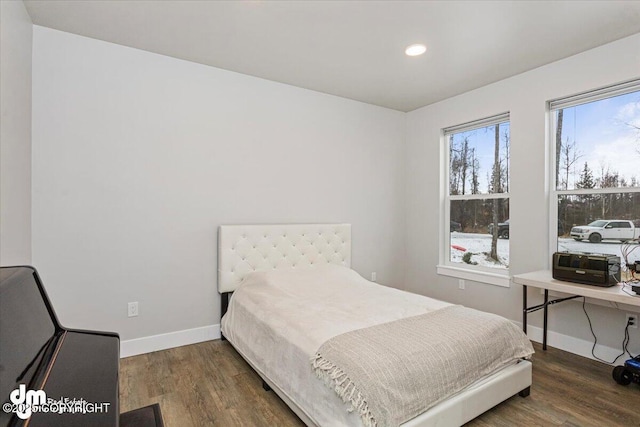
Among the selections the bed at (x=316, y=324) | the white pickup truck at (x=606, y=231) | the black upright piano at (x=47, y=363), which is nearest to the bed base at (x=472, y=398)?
the bed at (x=316, y=324)

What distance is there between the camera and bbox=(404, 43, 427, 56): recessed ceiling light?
2.75 metres

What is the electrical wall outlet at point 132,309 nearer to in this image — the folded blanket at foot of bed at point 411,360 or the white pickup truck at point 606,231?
the folded blanket at foot of bed at point 411,360

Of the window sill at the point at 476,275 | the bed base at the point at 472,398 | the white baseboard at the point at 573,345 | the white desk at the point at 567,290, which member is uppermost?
the white desk at the point at 567,290

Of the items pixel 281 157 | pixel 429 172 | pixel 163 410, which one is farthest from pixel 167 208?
pixel 429 172

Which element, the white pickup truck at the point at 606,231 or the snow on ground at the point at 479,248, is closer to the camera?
the white pickup truck at the point at 606,231

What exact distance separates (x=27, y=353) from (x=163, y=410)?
1.31 m

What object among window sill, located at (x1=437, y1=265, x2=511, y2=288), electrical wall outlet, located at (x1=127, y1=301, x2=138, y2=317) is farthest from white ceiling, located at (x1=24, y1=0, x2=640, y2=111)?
electrical wall outlet, located at (x1=127, y1=301, x2=138, y2=317)

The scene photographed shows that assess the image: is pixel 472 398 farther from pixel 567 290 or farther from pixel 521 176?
pixel 521 176

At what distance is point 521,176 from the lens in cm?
330

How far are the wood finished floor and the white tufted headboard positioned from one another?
78cm

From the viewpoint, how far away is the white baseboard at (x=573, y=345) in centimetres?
273

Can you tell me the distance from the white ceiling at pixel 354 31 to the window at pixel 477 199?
2.36 ft

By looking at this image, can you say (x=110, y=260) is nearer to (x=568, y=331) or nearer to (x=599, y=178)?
(x=568, y=331)

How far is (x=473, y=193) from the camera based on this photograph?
3924mm
